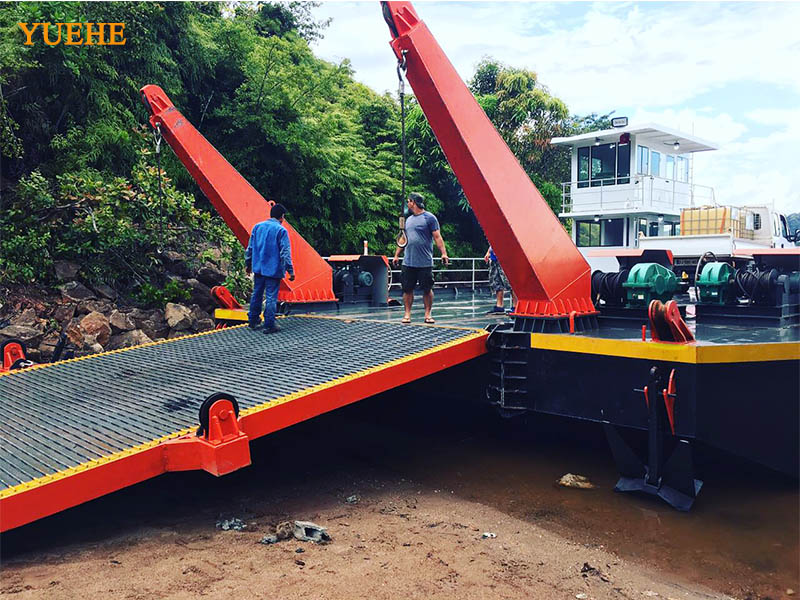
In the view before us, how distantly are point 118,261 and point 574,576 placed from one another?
28.0ft

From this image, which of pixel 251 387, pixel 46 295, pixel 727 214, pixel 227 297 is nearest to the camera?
pixel 251 387

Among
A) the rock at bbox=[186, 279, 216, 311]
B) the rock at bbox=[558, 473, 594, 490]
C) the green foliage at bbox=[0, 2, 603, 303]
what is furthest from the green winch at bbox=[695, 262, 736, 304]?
the rock at bbox=[186, 279, 216, 311]

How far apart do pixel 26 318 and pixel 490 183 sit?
259 inches

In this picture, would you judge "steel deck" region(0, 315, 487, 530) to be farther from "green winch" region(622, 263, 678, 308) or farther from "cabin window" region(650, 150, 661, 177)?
"cabin window" region(650, 150, 661, 177)

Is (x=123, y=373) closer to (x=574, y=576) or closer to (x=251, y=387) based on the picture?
(x=251, y=387)

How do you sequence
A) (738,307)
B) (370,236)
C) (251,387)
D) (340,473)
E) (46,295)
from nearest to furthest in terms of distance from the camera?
1. (251,387)
2. (340,473)
3. (738,307)
4. (46,295)
5. (370,236)

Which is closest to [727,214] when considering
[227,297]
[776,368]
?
[776,368]

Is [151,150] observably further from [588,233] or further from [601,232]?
[588,233]

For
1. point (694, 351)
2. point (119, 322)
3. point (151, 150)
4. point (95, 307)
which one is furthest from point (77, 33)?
point (694, 351)

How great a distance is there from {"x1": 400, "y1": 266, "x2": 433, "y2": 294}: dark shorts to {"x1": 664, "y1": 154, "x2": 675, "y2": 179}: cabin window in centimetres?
1155

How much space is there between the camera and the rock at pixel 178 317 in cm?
975

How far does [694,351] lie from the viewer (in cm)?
458

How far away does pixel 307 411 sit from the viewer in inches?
175

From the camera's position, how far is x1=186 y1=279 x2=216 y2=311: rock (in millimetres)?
10609
